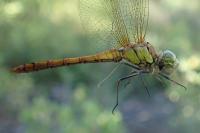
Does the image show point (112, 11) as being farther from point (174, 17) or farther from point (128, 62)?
point (174, 17)

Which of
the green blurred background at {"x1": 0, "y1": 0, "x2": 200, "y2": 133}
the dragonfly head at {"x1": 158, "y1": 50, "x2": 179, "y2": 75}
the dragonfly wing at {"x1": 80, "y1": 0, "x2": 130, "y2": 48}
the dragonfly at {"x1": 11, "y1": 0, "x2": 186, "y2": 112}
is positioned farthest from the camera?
the green blurred background at {"x1": 0, "y1": 0, "x2": 200, "y2": 133}

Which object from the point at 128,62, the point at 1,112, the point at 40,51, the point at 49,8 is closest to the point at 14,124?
the point at 1,112

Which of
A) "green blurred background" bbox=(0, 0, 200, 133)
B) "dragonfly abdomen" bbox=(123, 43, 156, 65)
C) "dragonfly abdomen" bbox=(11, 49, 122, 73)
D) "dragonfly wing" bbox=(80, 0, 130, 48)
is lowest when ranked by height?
"green blurred background" bbox=(0, 0, 200, 133)

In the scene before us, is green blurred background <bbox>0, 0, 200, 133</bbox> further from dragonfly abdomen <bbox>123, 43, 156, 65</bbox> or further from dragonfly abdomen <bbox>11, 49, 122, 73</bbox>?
dragonfly abdomen <bbox>123, 43, 156, 65</bbox>

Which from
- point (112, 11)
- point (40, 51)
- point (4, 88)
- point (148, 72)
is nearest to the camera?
point (148, 72)

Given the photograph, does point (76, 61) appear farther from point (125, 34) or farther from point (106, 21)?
point (125, 34)

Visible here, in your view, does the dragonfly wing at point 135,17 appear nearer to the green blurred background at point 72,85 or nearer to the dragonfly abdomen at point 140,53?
the dragonfly abdomen at point 140,53

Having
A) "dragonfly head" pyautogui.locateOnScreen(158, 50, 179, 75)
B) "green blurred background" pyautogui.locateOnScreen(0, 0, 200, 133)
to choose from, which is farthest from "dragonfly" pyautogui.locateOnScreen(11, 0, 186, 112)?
"green blurred background" pyautogui.locateOnScreen(0, 0, 200, 133)
